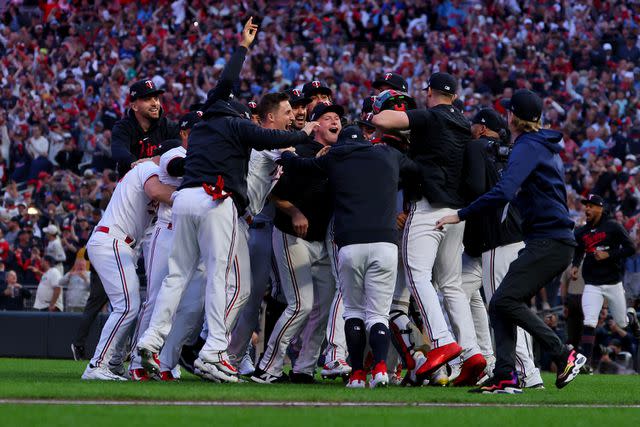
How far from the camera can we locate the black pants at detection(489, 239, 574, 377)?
9008 millimetres

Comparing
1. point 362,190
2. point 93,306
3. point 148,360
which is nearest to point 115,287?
point 148,360

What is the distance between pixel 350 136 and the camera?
9.76 meters

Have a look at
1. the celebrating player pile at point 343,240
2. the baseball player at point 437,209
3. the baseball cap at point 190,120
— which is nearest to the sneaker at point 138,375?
the celebrating player pile at point 343,240

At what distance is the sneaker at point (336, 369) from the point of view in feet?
34.2

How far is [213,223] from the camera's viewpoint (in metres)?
9.69

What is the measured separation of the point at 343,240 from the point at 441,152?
1300 millimetres

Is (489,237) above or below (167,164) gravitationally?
below

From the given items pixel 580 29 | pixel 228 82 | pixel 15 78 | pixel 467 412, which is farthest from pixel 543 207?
pixel 15 78

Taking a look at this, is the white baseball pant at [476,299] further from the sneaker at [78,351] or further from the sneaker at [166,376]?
the sneaker at [78,351]

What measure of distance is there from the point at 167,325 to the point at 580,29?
21072mm

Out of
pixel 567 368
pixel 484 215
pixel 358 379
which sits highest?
pixel 484 215

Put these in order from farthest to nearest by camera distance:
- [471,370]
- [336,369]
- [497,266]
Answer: [497,266] → [336,369] → [471,370]

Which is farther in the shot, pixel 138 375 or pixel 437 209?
pixel 138 375

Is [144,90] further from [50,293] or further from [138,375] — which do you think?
[50,293]
